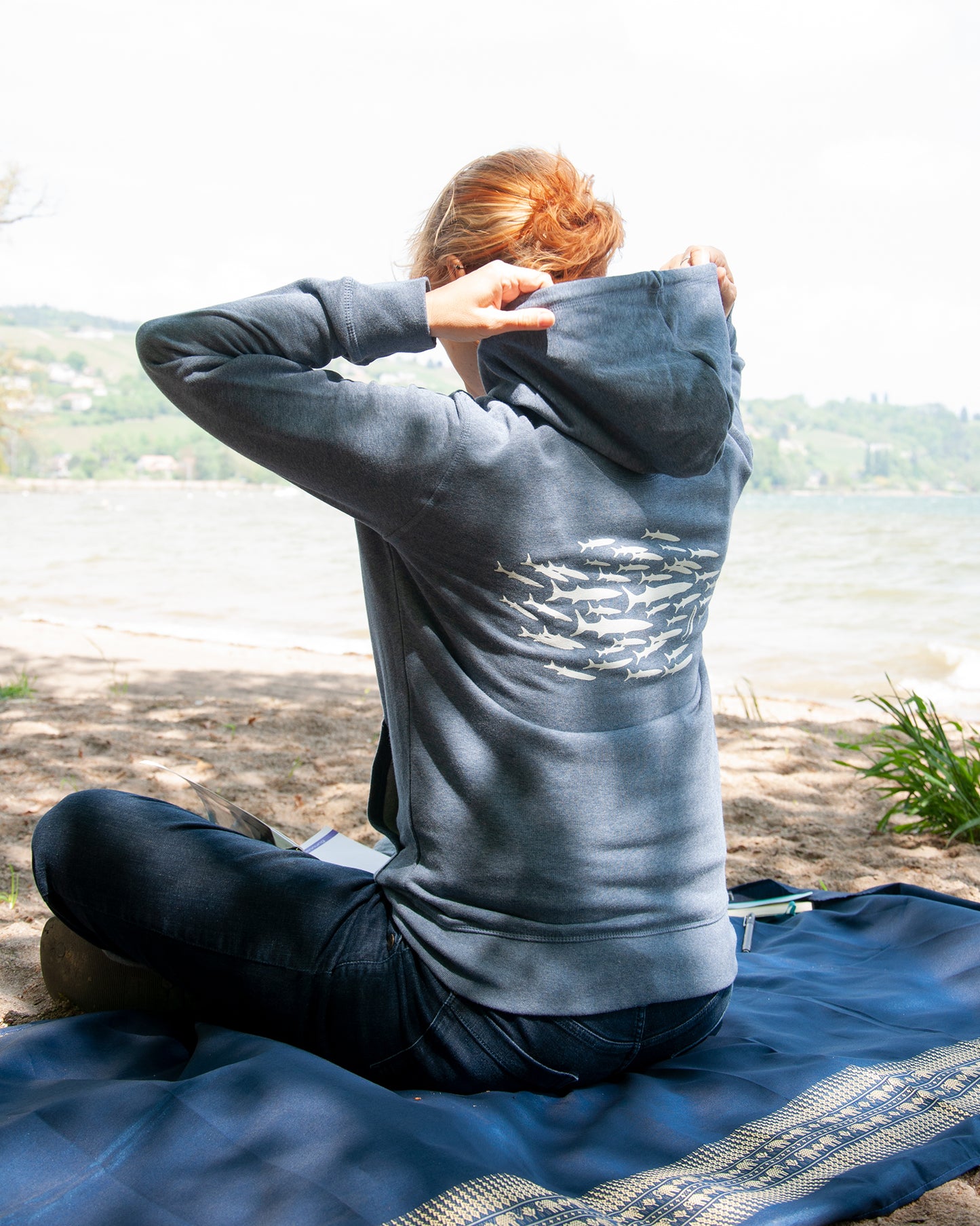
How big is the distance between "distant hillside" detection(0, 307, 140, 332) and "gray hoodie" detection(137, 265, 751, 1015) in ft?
268

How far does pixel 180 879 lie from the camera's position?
1418mm

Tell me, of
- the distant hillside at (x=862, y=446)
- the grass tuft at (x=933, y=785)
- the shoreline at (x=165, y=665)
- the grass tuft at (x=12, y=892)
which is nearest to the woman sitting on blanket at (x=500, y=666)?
the grass tuft at (x=12, y=892)

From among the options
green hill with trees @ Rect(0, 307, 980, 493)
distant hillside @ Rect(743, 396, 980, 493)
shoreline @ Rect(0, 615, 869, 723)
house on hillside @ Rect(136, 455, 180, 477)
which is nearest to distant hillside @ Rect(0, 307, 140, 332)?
green hill with trees @ Rect(0, 307, 980, 493)

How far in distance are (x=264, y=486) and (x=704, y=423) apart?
5949 cm

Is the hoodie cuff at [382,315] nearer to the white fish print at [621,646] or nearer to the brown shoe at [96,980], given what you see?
the white fish print at [621,646]

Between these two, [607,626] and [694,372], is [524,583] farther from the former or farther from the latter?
[694,372]

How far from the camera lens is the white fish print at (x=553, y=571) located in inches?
50.7

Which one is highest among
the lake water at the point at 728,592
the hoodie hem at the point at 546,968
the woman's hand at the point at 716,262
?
the woman's hand at the point at 716,262

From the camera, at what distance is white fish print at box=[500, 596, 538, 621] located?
1296mm

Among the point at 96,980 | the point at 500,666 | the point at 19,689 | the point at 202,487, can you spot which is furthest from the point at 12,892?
the point at 202,487

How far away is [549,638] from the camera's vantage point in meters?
1.30

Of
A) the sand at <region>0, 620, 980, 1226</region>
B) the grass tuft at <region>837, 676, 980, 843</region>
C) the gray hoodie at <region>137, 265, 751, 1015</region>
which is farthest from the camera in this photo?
the grass tuft at <region>837, 676, 980, 843</region>

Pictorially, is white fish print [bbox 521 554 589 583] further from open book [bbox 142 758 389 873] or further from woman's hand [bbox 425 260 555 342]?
open book [bbox 142 758 389 873]

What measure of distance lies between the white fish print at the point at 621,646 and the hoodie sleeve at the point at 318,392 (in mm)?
300
